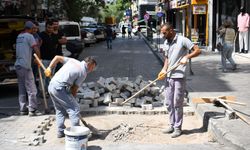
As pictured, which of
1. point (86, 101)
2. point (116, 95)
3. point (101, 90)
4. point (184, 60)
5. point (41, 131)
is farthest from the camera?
point (101, 90)

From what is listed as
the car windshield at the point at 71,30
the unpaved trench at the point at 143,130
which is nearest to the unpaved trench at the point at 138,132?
the unpaved trench at the point at 143,130

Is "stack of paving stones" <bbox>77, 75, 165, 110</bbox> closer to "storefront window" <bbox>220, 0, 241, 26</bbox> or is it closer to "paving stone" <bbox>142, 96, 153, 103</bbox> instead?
"paving stone" <bbox>142, 96, 153, 103</bbox>

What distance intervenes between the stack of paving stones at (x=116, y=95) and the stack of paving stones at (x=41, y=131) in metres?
1.18

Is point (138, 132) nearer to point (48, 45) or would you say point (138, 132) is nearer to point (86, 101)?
point (86, 101)

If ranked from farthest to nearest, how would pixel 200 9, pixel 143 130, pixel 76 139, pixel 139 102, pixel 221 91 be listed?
1. pixel 200 9
2. pixel 221 91
3. pixel 139 102
4. pixel 143 130
5. pixel 76 139

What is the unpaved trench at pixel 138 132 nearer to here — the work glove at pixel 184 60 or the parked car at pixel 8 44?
the work glove at pixel 184 60

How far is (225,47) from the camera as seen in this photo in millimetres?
15219

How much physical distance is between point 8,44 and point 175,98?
22.0 ft

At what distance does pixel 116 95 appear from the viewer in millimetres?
10312

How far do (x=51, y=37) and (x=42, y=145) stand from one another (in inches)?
148

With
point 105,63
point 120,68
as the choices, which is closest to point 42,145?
point 120,68

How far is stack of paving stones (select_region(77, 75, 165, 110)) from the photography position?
32.9 ft

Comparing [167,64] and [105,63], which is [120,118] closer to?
[167,64]

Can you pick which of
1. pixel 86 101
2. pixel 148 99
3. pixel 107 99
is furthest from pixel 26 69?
pixel 148 99
